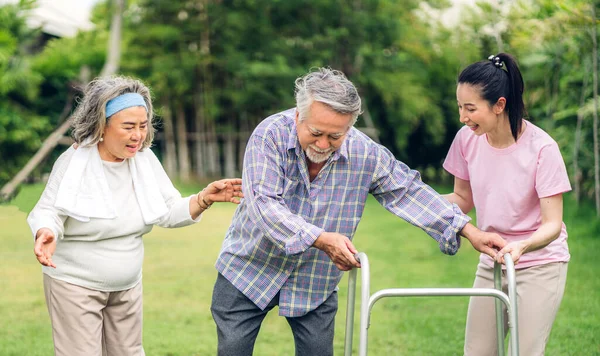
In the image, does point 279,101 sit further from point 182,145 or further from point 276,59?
point 182,145

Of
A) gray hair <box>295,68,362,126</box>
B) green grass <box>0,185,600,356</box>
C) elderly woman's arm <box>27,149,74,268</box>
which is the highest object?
gray hair <box>295,68,362,126</box>

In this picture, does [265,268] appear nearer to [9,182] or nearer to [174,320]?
[174,320]

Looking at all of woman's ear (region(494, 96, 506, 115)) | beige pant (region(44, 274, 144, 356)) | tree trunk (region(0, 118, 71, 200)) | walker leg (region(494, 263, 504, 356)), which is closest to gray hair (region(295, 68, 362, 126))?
woman's ear (region(494, 96, 506, 115))

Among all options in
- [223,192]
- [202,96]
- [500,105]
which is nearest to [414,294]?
[500,105]

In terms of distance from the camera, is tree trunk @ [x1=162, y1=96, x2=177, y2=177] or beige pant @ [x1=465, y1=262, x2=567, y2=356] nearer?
beige pant @ [x1=465, y1=262, x2=567, y2=356]

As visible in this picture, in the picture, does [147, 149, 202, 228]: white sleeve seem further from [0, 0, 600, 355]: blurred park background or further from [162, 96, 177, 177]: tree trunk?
[162, 96, 177, 177]: tree trunk

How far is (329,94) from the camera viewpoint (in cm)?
297

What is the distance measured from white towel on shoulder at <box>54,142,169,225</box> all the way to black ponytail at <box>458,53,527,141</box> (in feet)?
4.24

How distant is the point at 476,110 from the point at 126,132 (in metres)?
1.33

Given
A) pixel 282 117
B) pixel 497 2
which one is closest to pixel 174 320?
pixel 282 117

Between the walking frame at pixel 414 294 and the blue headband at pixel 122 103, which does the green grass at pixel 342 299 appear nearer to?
the blue headband at pixel 122 103

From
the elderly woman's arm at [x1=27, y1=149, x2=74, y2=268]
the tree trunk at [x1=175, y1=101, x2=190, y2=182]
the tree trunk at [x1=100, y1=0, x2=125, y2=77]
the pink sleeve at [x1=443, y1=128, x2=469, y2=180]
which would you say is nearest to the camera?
the elderly woman's arm at [x1=27, y1=149, x2=74, y2=268]

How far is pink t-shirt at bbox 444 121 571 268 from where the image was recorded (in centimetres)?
321

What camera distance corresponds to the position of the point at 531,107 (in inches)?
571
